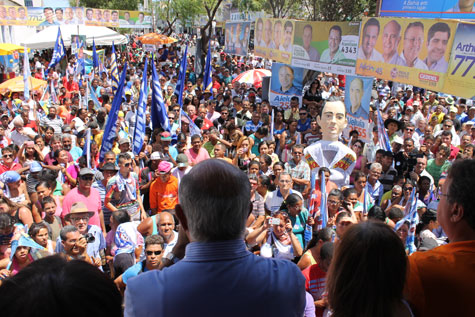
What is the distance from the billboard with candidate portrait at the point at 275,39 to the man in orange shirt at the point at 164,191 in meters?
6.85

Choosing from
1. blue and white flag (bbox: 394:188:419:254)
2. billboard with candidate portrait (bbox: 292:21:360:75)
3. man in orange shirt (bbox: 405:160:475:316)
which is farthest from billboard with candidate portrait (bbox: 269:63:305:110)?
man in orange shirt (bbox: 405:160:475:316)

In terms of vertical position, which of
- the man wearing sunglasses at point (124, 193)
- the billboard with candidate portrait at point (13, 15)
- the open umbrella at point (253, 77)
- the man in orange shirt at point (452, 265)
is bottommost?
the man wearing sunglasses at point (124, 193)

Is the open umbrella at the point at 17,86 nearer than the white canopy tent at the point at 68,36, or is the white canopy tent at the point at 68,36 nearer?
the open umbrella at the point at 17,86

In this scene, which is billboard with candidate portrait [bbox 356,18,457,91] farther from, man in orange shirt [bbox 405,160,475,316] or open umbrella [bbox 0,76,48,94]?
open umbrella [bbox 0,76,48,94]

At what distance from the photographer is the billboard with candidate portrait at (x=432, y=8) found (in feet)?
32.8

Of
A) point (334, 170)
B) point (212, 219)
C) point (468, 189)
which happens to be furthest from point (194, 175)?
point (334, 170)

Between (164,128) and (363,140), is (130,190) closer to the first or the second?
(164,128)

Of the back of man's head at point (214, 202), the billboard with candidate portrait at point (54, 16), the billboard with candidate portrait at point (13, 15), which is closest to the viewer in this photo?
the back of man's head at point (214, 202)

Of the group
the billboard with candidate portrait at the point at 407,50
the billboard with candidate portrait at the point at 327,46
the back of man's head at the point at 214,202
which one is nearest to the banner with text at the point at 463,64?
the billboard with candidate portrait at the point at 407,50

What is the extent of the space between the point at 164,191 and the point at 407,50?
5.15 metres

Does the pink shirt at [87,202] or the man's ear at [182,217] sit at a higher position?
the man's ear at [182,217]

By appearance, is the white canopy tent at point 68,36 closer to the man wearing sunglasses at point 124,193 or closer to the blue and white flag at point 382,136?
the man wearing sunglasses at point 124,193

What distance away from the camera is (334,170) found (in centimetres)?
586

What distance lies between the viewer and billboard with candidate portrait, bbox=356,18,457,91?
690 cm
